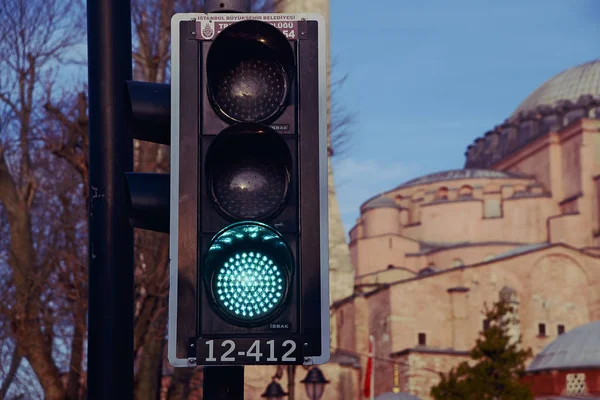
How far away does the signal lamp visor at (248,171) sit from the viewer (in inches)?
108

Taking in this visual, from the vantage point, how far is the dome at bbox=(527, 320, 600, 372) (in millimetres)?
35750

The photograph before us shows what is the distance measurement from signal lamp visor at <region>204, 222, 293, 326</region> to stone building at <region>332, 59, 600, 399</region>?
4309 centimetres

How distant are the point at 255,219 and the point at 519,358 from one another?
29.9 m

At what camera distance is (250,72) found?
2.88m

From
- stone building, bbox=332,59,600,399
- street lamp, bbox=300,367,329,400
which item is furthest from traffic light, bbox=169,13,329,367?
stone building, bbox=332,59,600,399

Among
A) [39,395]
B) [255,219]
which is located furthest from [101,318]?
[39,395]

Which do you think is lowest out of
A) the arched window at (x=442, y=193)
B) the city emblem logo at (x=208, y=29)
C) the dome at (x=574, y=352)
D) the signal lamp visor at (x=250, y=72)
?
the signal lamp visor at (x=250, y=72)

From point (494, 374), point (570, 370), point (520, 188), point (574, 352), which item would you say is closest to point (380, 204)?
point (520, 188)

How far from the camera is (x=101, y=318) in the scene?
112 inches

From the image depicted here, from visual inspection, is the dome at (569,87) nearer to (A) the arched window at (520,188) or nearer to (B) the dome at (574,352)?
(A) the arched window at (520,188)

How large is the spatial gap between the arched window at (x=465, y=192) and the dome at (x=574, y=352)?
34485 millimetres

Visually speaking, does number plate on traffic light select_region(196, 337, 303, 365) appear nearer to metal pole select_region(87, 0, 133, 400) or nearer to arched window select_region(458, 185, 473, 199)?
metal pole select_region(87, 0, 133, 400)

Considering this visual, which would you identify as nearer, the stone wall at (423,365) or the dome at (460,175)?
the stone wall at (423,365)

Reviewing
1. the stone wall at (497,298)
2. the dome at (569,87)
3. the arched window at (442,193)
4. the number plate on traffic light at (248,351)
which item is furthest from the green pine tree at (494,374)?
the dome at (569,87)
